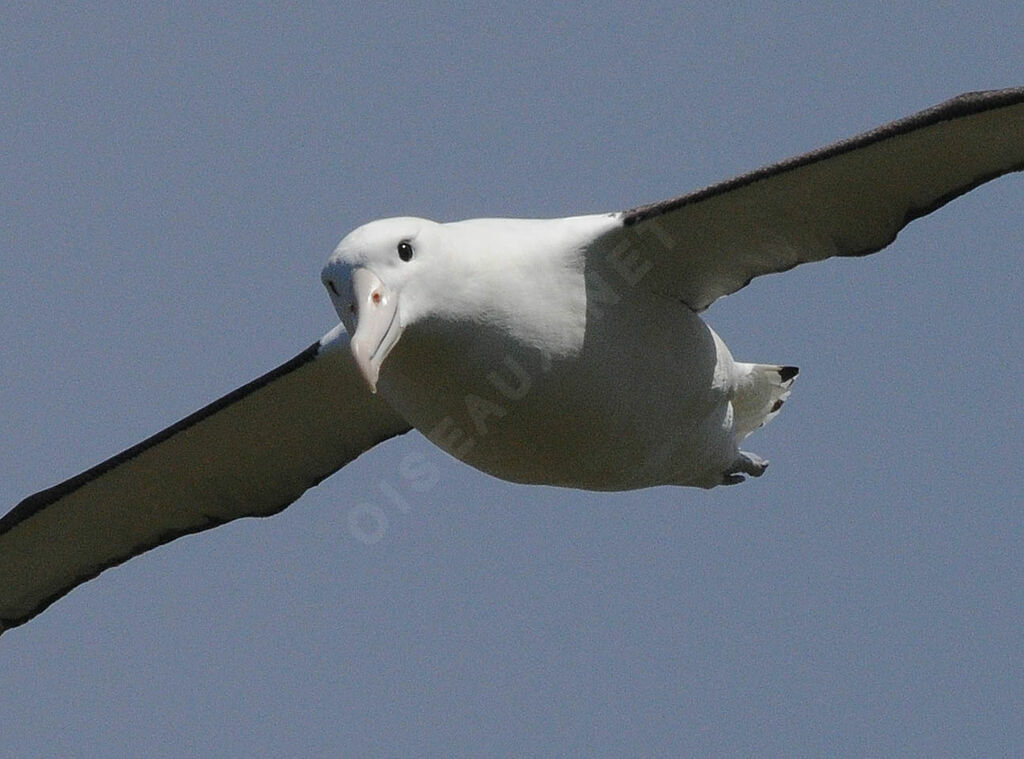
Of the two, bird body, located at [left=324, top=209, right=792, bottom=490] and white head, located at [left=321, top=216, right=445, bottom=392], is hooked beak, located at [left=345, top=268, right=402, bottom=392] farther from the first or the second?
bird body, located at [left=324, top=209, right=792, bottom=490]

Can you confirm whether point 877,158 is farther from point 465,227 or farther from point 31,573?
point 31,573

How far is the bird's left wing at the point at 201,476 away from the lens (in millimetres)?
15469

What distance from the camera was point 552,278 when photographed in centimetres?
1355

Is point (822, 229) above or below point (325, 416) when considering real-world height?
below

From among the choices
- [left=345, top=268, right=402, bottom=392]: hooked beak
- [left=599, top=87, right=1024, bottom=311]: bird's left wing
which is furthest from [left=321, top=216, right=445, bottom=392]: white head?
[left=599, top=87, right=1024, bottom=311]: bird's left wing

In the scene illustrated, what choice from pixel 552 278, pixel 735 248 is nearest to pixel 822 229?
pixel 735 248

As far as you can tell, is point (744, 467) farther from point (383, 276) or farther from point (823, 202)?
point (383, 276)

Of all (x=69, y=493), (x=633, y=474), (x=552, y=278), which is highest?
(x=69, y=493)

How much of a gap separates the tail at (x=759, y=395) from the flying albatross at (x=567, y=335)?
4 cm

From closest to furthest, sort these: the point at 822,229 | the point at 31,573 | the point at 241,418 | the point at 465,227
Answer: the point at 465,227 < the point at 822,229 < the point at 241,418 < the point at 31,573

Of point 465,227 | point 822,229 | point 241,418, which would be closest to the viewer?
point 465,227

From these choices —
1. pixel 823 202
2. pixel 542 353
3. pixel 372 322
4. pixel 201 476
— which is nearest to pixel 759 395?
pixel 823 202

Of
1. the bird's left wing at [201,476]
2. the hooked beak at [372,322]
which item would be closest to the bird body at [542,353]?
the hooked beak at [372,322]

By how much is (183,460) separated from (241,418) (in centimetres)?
66
